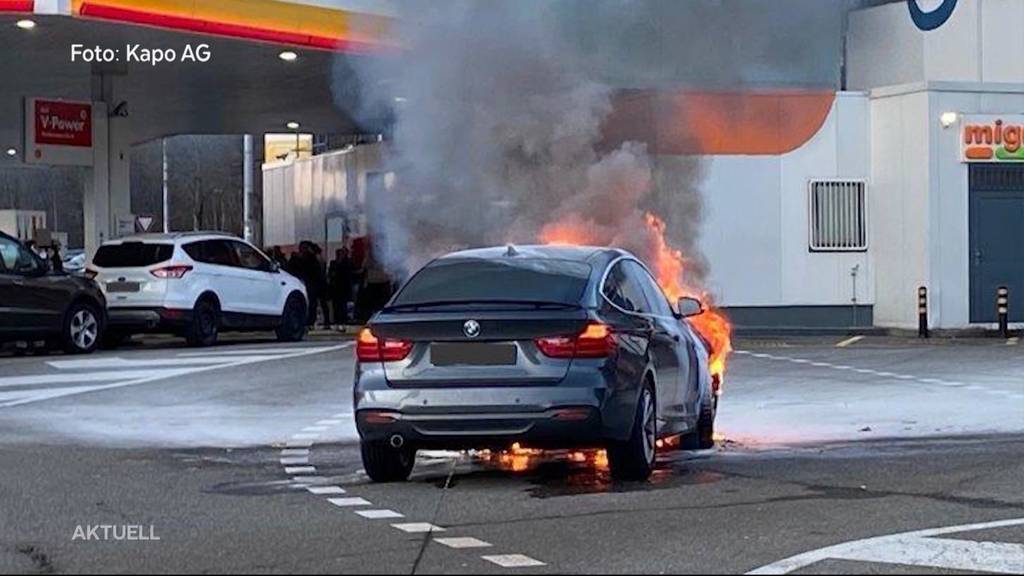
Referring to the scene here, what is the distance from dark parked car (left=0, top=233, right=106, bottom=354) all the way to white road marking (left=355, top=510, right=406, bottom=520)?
11926mm

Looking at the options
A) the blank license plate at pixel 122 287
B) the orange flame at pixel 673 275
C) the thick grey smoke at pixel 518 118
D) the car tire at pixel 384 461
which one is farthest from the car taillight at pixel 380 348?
the blank license plate at pixel 122 287

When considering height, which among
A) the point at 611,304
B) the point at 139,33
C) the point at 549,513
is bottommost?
the point at 549,513

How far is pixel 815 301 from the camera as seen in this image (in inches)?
1104

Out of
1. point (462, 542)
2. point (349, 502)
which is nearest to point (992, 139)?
point (349, 502)

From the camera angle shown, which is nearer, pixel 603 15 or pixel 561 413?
A: pixel 561 413

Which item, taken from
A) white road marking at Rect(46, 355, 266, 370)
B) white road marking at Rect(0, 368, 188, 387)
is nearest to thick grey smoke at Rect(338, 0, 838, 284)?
white road marking at Rect(46, 355, 266, 370)

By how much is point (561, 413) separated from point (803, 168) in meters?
18.8

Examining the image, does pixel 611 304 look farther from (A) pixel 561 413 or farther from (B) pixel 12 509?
(B) pixel 12 509

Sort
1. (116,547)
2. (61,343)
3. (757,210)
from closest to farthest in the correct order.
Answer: (116,547), (61,343), (757,210)

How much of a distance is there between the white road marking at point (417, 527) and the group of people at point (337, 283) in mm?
17158

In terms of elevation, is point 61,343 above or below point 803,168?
below

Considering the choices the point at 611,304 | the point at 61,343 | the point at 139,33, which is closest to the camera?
the point at 611,304

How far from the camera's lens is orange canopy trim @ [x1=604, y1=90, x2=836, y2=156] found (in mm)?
20703

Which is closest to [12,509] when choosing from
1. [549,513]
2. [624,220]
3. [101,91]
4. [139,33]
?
[549,513]
